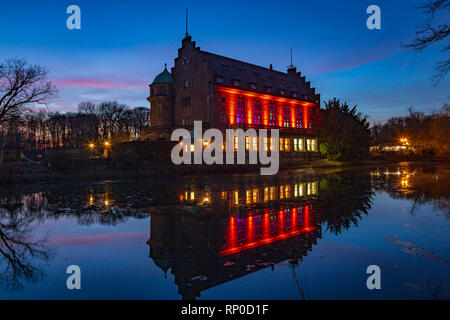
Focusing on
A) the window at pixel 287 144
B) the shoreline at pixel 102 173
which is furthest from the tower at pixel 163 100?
the window at pixel 287 144

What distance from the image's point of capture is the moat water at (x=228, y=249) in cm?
564

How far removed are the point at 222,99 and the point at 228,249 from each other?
131 ft

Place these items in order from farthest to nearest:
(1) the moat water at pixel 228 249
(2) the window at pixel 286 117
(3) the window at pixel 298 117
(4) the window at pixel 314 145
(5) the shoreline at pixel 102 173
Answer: (4) the window at pixel 314 145, (3) the window at pixel 298 117, (2) the window at pixel 286 117, (5) the shoreline at pixel 102 173, (1) the moat water at pixel 228 249

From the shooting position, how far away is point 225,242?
8320mm

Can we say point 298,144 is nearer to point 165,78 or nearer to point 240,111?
point 240,111

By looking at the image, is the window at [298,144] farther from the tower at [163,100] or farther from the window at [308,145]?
the tower at [163,100]

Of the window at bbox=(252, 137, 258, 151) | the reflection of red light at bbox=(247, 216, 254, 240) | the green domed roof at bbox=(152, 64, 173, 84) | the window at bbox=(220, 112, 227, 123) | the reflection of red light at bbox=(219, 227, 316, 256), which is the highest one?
the green domed roof at bbox=(152, 64, 173, 84)

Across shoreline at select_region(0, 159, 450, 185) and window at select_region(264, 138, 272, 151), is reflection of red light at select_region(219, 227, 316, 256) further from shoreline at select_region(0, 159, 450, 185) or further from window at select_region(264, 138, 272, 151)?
window at select_region(264, 138, 272, 151)

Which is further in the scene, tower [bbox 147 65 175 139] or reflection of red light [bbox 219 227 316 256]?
tower [bbox 147 65 175 139]

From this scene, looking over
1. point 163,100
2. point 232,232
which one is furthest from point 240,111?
point 232,232

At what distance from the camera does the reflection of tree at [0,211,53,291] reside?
626cm

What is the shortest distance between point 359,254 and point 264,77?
5030cm

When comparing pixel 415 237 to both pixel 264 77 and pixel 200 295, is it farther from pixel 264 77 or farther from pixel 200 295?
pixel 264 77

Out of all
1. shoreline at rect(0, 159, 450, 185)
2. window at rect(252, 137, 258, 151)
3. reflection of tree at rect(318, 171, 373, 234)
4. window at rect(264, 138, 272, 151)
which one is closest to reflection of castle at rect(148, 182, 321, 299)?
reflection of tree at rect(318, 171, 373, 234)
